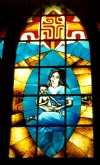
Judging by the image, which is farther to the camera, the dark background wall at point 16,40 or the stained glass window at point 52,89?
the dark background wall at point 16,40

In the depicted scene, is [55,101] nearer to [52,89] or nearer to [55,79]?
[52,89]

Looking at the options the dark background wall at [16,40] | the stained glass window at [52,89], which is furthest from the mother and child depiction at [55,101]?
the dark background wall at [16,40]

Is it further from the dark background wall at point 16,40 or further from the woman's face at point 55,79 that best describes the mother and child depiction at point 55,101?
the dark background wall at point 16,40

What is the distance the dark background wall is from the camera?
6352 millimetres

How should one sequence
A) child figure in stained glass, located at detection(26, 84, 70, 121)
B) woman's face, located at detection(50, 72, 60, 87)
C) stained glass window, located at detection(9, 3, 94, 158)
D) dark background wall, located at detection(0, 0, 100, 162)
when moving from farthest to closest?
woman's face, located at detection(50, 72, 60, 87) → child figure in stained glass, located at detection(26, 84, 70, 121) → dark background wall, located at detection(0, 0, 100, 162) → stained glass window, located at detection(9, 3, 94, 158)

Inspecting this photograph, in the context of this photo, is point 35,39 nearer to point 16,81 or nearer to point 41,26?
point 41,26

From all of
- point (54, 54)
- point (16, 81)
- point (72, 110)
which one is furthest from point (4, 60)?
point (72, 110)

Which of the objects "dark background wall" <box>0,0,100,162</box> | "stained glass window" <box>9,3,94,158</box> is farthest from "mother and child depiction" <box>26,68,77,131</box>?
"dark background wall" <box>0,0,100,162</box>

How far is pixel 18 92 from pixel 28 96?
18 cm

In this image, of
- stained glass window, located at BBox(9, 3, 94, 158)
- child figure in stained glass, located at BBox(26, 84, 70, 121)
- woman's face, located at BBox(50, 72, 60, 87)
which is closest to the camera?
stained glass window, located at BBox(9, 3, 94, 158)

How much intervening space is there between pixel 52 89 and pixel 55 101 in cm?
22

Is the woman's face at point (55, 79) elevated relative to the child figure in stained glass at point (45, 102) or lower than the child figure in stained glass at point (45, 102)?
elevated

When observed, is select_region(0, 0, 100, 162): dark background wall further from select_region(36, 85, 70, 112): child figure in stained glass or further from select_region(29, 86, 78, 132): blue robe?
select_region(36, 85, 70, 112): child figure in stained glass

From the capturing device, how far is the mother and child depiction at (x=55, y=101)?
252 inches
